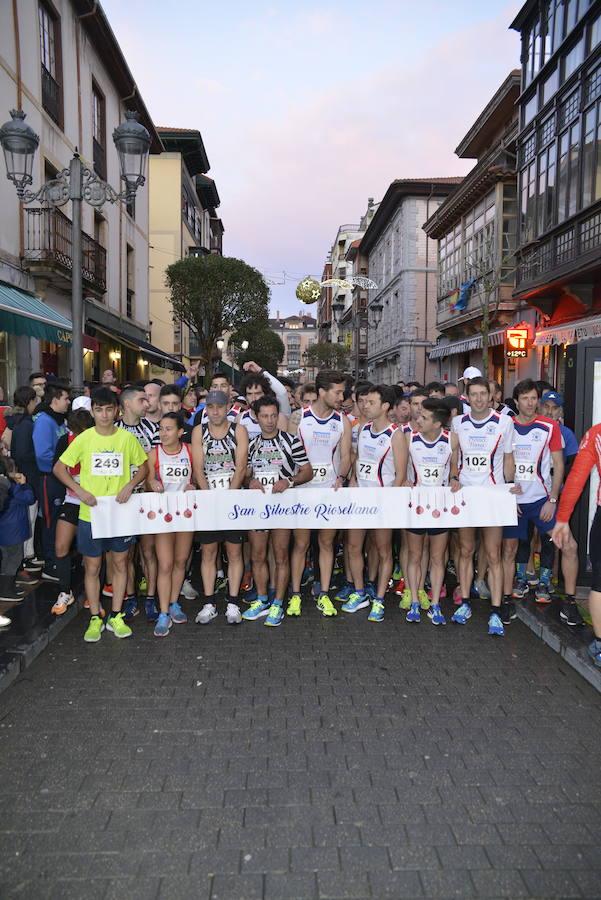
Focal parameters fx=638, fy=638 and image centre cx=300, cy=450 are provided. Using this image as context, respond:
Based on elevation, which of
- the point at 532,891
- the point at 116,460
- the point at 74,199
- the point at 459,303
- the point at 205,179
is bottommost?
the point at 532,891

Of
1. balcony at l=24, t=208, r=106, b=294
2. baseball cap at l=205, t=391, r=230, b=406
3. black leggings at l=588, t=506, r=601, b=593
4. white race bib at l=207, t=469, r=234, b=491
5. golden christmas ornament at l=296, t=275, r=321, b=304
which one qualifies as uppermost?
golden christmas ornament at l=296, t=275, r=321, b=304

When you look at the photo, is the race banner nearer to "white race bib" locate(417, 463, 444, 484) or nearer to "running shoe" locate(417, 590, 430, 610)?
"white race bib" locate(417, 463, 444, 484)

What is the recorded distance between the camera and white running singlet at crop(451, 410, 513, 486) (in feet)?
19.7

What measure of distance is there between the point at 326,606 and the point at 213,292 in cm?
2446

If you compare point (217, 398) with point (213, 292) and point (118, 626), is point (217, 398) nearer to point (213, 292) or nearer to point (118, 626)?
point (118, 626)

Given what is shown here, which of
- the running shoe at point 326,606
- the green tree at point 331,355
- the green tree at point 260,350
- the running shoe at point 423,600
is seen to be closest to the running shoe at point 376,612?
the running shoe at point 326,606

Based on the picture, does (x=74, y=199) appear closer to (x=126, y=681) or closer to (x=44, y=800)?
(x=126, y=681)

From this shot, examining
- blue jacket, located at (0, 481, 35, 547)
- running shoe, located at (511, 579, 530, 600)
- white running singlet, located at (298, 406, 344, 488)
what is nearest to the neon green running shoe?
running shoe, located at (511, 579, 530, 600)

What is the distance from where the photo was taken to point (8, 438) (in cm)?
765

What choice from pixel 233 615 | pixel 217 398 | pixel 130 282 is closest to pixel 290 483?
pixel 217 398

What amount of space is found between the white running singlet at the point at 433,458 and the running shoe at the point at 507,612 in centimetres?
127

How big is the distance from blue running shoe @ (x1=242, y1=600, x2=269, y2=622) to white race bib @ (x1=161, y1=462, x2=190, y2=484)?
138 cm

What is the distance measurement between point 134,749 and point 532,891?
225 centimetres

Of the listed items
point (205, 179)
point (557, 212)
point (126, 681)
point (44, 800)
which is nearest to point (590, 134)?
point (557, 212)
